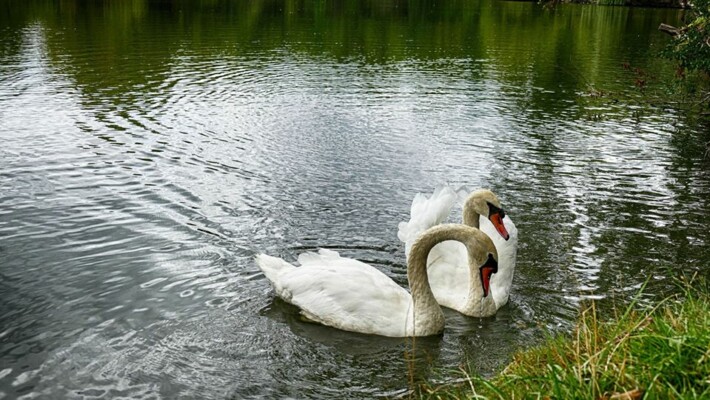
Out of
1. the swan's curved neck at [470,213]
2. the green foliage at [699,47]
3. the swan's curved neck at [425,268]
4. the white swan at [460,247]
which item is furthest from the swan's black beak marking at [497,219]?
the green foliage at [699,47]

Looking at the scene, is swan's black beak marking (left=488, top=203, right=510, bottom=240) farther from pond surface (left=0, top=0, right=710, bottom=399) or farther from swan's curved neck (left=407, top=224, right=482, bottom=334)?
pond surface (left=0, top=0, right=710, bottom=399)

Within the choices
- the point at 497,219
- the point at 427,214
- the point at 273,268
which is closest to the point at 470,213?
the point at 497,219

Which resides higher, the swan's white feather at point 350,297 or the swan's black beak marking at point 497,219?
the swan's black beak marking at point 497,219

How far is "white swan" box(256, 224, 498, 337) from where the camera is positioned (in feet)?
25.1

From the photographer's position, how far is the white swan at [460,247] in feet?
27.4

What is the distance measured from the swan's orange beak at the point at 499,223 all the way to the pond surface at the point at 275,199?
0.77 m

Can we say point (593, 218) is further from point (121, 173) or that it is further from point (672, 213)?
point (121, 173)

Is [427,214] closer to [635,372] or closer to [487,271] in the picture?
[487,271]

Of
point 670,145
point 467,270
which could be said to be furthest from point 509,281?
point 670,145

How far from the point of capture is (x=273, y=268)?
8.41 m

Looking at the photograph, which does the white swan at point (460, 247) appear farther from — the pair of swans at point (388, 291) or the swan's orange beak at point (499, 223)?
the pair of swans at point (388, 291)

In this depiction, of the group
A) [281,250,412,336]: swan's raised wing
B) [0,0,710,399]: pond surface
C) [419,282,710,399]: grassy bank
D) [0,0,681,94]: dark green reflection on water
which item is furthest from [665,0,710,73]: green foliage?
[419,282,710,399]: grassy bank

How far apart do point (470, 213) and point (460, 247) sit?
15.7 inches

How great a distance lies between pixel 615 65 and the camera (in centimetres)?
2803
